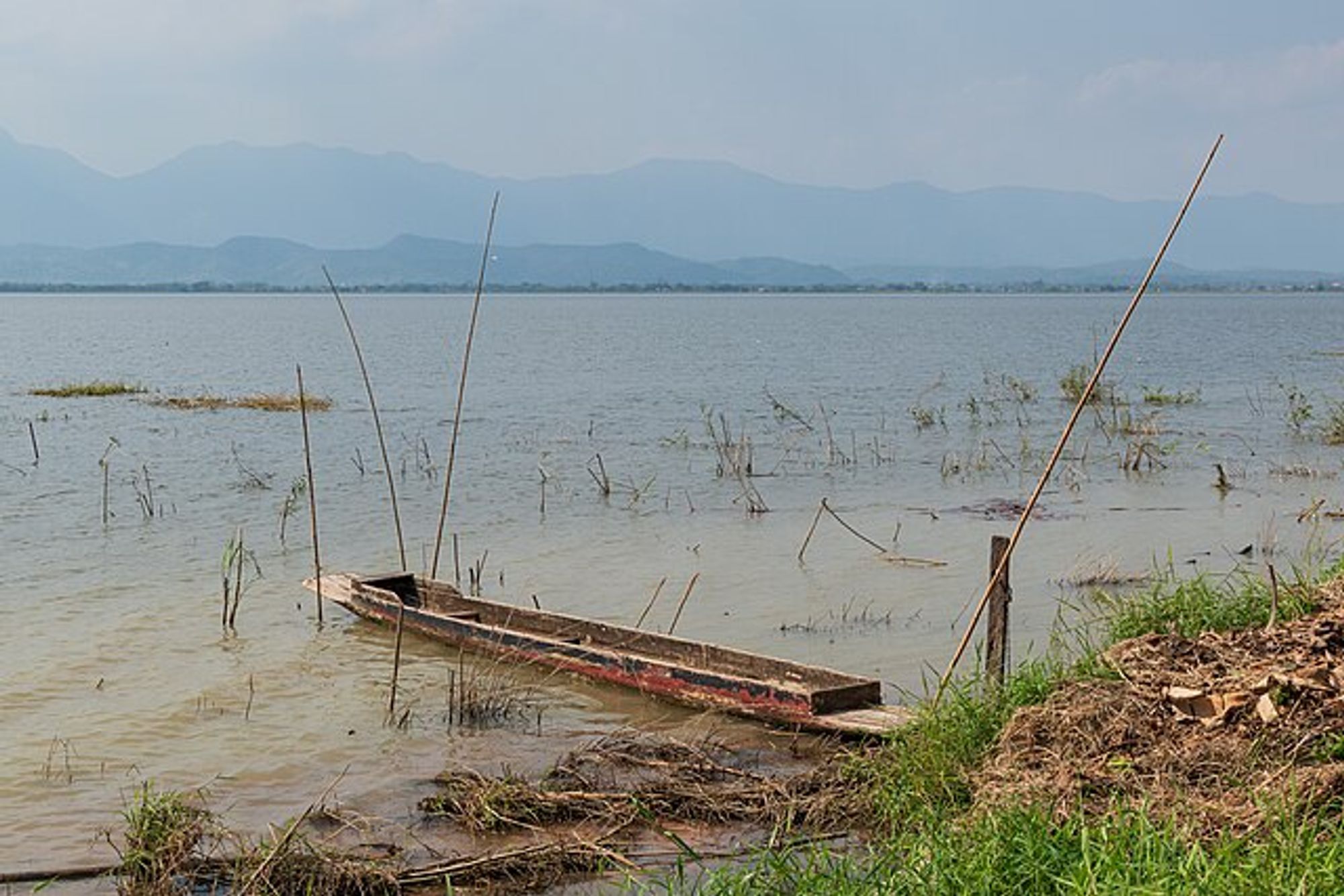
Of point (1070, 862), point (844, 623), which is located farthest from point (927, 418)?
point (1070, 862)

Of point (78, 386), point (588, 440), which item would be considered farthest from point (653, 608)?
point (78, 386)

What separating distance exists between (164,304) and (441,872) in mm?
128247

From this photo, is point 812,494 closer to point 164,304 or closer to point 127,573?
point 127,573

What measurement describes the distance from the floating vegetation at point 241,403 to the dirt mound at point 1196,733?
80.4ft

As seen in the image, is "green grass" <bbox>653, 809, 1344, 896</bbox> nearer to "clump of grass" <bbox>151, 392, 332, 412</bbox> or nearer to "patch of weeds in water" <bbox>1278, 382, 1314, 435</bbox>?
"patch of weeds in water" <bbox>1278, 382, 1314, 435</bbox>

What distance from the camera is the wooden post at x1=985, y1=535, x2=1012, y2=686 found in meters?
7.72

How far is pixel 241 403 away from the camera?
30.0m

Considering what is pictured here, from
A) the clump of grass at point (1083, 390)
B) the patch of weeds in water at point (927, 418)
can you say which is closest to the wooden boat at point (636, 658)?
the patch of weeds in water at point (927, 418)

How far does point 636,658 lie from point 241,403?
2244 centimetres

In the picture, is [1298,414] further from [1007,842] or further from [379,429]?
[1007,842]

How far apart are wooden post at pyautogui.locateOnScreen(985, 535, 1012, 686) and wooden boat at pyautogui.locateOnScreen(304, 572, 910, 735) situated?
56 cm

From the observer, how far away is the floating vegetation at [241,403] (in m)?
29.6

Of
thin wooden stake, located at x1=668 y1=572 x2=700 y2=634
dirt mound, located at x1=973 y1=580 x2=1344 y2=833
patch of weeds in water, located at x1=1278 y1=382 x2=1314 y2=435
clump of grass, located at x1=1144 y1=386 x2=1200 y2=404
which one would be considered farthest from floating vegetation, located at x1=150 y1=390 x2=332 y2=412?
dirt mound, located at x1=973 y1=580 x2=1344 y2=833

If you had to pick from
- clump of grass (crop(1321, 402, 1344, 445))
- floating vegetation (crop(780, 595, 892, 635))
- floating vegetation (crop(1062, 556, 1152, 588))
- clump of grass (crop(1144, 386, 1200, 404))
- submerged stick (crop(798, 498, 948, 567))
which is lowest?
floating vegetation (crop(780, 595, 892, 635))
